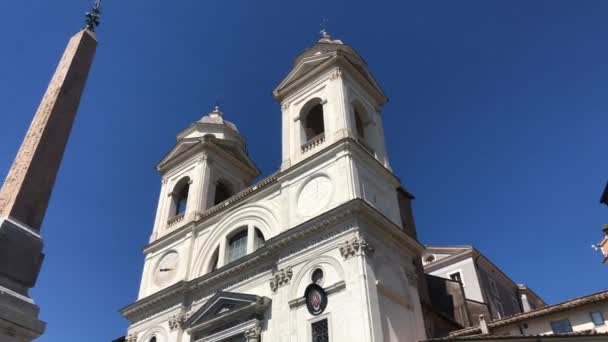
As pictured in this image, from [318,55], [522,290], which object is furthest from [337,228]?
[522,290]

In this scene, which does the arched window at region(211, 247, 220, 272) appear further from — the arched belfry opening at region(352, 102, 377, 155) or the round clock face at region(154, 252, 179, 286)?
the arched belfry opening at region(352, 102, 377, 155)

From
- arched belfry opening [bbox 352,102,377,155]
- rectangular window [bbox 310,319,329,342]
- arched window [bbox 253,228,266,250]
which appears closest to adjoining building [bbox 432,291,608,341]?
rectangular window [bbox 310,319,329,342]

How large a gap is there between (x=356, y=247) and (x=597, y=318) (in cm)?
832

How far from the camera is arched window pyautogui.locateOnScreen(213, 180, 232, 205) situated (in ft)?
96.0

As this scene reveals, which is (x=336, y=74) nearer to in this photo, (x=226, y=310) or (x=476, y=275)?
(x=226, y=310)

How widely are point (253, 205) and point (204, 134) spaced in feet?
26.5

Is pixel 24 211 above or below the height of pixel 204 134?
below

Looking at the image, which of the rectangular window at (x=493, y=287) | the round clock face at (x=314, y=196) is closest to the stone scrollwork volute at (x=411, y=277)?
the round clock face at (x=314, y=196)

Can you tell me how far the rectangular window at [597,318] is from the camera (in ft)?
55.4

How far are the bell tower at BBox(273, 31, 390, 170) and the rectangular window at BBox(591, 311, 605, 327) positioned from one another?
31.8 feet

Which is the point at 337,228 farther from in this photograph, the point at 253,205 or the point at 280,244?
the point at 253,205

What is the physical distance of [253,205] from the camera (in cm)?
2336

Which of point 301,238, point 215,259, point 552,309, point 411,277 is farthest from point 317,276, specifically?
point 552,309

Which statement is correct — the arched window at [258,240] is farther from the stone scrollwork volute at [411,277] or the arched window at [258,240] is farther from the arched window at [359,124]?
the arched window at [359,124]
